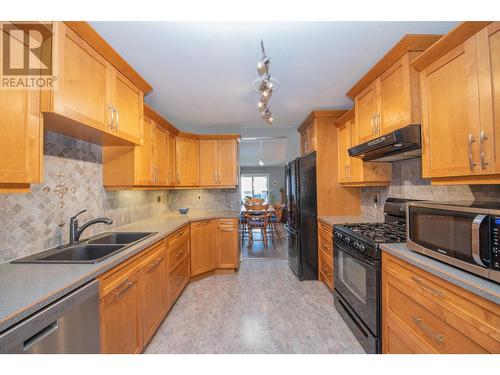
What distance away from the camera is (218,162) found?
11.3 ft

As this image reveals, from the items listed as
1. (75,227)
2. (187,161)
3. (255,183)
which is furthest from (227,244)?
(255,183)

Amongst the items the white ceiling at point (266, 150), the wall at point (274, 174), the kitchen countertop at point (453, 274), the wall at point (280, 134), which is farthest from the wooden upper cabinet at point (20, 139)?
the wall at point (274, 174)

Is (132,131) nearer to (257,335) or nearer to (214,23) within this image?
(214,23)

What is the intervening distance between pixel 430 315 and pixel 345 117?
2.12 metres

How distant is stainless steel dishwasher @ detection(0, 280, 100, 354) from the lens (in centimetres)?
72

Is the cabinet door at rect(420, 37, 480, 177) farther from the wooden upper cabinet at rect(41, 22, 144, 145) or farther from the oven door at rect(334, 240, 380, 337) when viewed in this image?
the wooden upper cabinet at rect(41, 22, 144, 145)

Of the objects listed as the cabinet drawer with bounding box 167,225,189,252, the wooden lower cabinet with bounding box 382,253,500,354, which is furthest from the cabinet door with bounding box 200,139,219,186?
the wooden lower cabinet with bounding box 382,253,500,354

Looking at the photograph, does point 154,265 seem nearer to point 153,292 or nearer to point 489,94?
point 153,292

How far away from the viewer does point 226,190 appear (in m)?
3.68

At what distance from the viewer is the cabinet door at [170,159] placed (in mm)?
2836

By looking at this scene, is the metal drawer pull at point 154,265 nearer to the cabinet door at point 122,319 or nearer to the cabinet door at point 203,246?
the cabinet door at point 122,319

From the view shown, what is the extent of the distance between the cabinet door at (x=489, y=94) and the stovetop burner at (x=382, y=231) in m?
0.73

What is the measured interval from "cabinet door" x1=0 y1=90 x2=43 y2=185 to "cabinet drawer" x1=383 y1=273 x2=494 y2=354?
2.15 m
